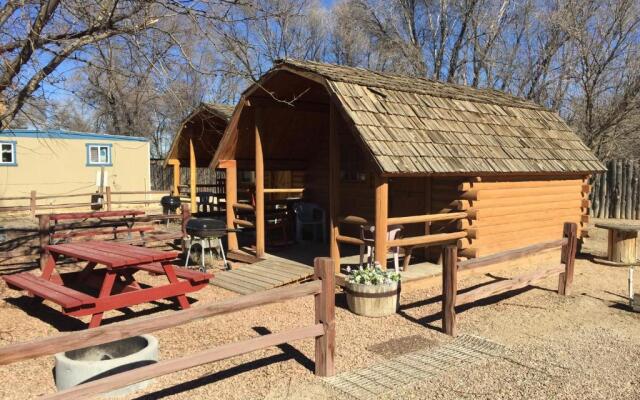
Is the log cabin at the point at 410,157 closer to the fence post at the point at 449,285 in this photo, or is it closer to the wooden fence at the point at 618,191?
the fence post at the point at 449,285

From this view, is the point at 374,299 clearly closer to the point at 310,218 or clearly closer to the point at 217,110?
→ the point at 310,218

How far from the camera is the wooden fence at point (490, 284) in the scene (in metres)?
6.28

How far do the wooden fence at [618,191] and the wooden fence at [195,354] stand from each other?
51.2 ft

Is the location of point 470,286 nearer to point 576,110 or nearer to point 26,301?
point 26,301

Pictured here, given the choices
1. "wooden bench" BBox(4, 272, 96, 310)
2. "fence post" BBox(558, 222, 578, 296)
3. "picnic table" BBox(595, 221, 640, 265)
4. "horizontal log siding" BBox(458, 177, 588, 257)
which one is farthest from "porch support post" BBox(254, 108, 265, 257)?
"picnic table" BBox(595, 221, 640, 265)

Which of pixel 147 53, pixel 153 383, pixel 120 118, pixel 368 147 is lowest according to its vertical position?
pixel 153 383

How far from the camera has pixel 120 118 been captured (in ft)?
132

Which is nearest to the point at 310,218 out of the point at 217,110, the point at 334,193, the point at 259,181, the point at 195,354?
the point at 259,181

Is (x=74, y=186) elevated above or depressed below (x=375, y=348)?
above

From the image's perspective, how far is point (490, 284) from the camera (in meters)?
6.98

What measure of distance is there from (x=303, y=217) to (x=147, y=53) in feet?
17.8

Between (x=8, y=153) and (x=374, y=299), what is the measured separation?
63.6 feet

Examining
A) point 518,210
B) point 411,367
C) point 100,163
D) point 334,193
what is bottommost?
point 411,367

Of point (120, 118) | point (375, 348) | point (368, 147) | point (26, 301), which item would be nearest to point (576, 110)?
point (368, 147)
